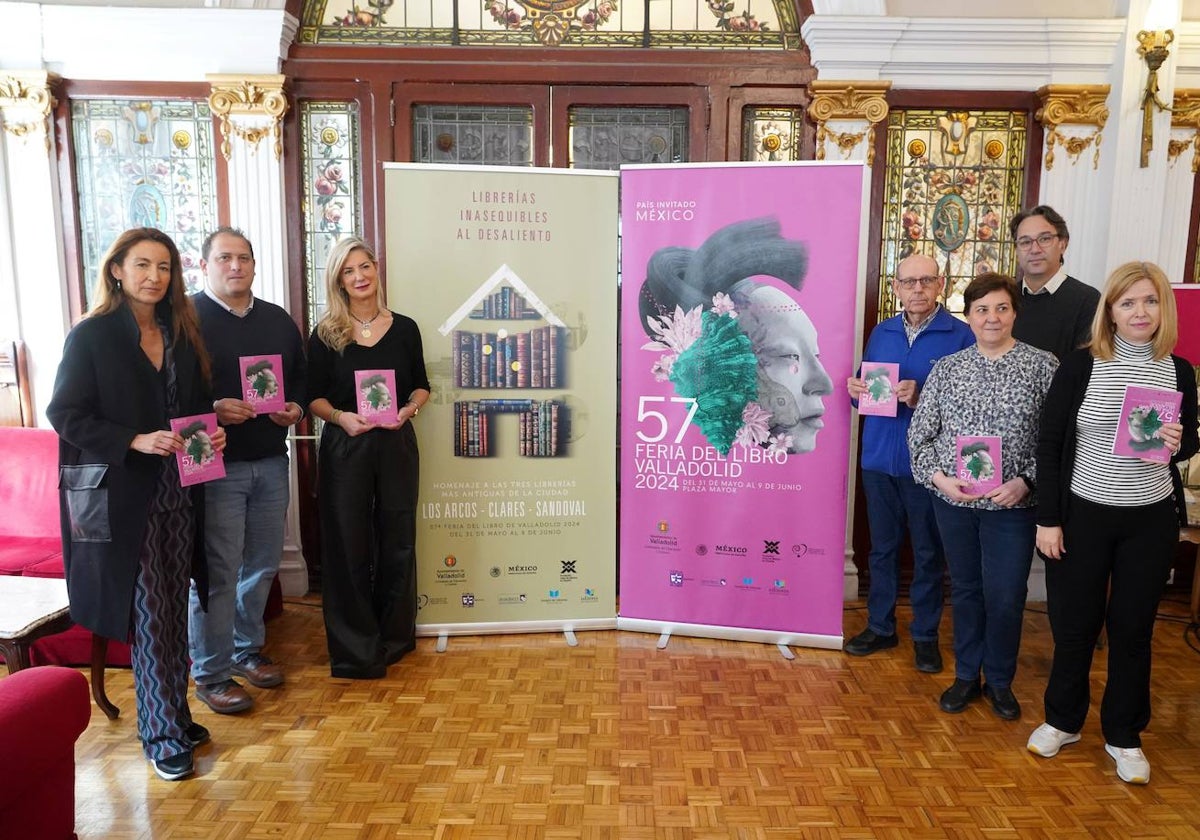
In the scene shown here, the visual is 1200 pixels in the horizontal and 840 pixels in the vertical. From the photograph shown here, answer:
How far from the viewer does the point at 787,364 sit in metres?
3.33

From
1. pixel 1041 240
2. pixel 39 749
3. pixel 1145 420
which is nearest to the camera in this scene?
pixel 39 749

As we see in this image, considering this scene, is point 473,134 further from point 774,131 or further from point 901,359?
point 901,359

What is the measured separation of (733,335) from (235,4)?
285 centimetres

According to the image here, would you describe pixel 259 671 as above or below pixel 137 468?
below

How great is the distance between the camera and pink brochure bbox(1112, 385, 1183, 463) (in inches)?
92.4

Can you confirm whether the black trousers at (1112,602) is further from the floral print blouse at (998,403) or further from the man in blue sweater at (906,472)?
the man in blue sweater at (906,472)

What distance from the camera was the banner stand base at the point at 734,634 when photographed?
347 centimetres

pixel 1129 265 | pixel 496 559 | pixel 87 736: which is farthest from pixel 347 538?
pixel 1129 265

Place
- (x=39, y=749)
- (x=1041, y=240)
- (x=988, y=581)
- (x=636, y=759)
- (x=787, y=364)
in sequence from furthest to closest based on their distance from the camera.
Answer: (x=787, y=364)
(x=1041, y=240)
(x=988, y=581)
(x=636, y=759)
(x=39, y=749)

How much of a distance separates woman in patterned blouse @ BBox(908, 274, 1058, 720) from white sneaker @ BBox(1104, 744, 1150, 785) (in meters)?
0.37

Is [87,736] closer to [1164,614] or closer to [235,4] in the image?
[235,4]

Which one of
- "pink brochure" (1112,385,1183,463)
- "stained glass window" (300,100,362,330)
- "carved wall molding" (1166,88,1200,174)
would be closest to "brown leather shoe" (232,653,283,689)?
"stained glass window" (300,100,362,330)

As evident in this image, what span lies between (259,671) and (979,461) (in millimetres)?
2863

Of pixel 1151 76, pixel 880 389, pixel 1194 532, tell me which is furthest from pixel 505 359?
pixel 1151 76
